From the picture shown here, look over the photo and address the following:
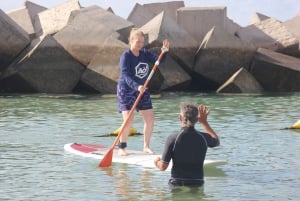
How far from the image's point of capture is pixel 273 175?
9.34 meters

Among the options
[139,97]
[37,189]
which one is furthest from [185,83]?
[37,189]

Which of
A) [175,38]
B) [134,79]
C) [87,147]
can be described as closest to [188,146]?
[134,79]

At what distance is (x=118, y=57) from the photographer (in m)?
23.3

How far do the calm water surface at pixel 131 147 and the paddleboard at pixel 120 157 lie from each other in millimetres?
107

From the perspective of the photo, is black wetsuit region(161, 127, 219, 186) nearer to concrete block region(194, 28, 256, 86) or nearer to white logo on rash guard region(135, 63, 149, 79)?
white logo on rash guard region(135, 63, 149, 79)

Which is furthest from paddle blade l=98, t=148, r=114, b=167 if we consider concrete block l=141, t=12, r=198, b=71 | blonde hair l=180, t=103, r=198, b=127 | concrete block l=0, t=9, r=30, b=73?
concrete block l=0, t=9, r=30, b=73

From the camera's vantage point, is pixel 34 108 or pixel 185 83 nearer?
pixel 34 108

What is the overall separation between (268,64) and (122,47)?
4801 millimetres

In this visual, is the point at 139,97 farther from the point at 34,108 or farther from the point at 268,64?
the point at 268,64

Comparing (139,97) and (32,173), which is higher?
(139,97)

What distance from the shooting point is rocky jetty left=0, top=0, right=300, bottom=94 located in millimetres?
23547

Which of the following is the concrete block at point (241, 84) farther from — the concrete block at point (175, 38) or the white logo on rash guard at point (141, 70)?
the white logo on rash guard at point (141, 70)

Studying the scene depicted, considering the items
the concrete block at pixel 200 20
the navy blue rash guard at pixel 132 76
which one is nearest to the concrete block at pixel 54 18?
the concrete block at pixel 200 20

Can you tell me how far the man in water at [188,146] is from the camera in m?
7.70
